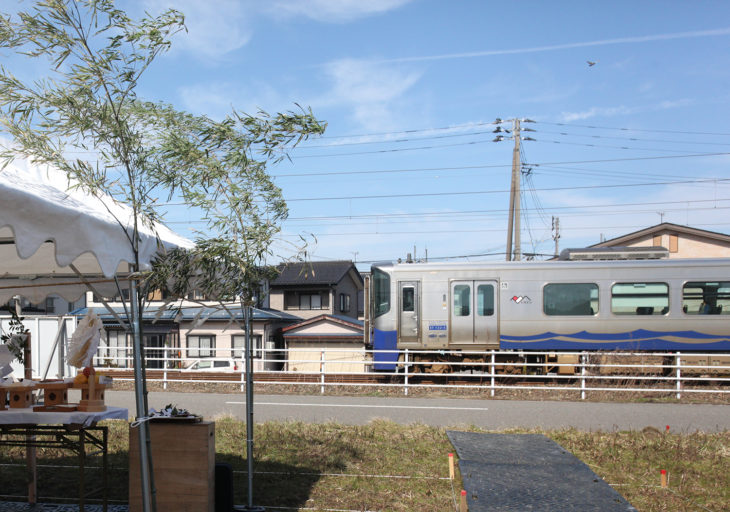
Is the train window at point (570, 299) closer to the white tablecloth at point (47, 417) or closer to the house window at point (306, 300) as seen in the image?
the white tablecloth at point (47, 417)

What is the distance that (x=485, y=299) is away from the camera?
16.3m

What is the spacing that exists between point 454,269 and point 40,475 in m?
11.4

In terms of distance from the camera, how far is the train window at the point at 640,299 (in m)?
16.0

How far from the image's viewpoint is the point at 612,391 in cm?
1430

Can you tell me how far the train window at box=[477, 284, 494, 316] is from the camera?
16.3 metres

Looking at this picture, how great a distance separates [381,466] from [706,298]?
12.1m

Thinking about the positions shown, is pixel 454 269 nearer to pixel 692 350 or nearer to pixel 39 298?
pixel 692 350

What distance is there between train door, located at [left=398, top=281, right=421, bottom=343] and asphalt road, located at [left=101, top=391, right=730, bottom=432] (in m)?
2.80

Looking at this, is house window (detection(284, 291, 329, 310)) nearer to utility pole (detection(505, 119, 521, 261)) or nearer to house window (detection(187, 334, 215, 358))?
house window (detection(187, 334, 215, 358))

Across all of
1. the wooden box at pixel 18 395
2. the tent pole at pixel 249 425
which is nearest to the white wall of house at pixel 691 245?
the tent pole at pixel 249 425

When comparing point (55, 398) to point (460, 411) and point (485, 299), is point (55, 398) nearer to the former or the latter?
point (460, 411)

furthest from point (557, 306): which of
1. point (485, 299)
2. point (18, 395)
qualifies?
point (18, 395)

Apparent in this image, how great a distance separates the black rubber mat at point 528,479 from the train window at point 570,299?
308 inches

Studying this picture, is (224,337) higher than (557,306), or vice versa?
(557,306)
